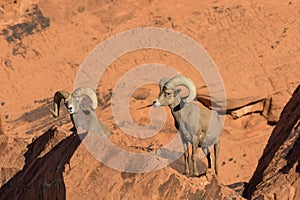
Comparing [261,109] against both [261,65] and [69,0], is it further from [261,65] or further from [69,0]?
[69,0]

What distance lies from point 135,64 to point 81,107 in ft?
33.7

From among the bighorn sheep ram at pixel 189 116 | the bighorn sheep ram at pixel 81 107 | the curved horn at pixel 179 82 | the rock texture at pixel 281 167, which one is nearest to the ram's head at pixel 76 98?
Answer: the bighorn sheep ram at pixel 81 107

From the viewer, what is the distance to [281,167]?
1585cm

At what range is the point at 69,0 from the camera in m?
30.5

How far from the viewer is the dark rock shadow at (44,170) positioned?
14734 mm

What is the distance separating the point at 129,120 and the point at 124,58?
198 inches

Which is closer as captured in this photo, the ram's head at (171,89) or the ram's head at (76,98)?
the ram's head at (171,89)

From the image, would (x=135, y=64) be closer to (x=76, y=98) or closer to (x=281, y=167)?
(x=76, y=98)

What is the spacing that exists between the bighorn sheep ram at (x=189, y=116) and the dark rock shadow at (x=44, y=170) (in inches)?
100

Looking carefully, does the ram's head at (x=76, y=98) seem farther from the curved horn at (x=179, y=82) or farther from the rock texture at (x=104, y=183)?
the curved horn at (x=179, y=82)

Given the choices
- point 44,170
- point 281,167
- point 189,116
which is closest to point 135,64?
point 44,170

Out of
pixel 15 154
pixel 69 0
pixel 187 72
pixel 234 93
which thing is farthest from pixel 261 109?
pixel 69 0

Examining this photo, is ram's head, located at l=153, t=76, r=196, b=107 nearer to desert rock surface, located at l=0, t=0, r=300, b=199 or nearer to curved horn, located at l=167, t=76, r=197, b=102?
curved horn, located at l=167, t=76, r=197, b=102

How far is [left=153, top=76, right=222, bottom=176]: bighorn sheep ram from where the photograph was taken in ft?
44.8
